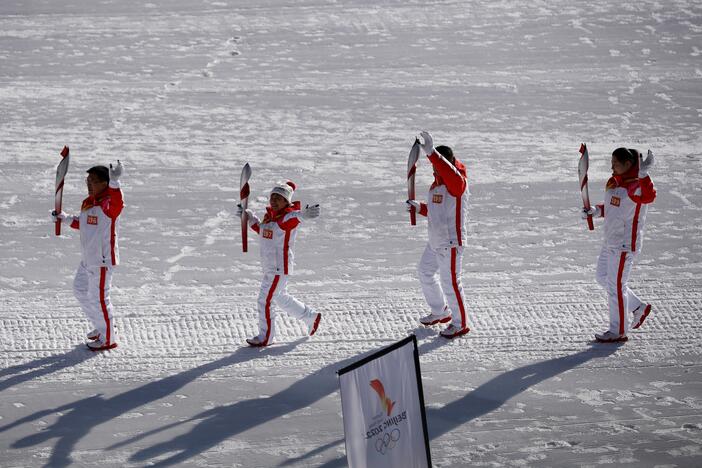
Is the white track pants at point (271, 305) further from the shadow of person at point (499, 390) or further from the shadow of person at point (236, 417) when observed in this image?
the shadow of person at point (499, 390)

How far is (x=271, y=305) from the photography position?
29.6ft

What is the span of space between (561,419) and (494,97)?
7.92 metres

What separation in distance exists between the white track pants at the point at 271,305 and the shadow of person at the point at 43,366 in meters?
1.30

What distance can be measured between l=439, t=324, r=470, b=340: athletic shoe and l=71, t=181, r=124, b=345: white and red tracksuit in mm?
2562

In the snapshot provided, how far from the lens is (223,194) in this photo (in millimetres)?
12445

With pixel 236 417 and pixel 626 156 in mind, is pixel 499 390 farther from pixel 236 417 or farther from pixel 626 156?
pixel 626 156

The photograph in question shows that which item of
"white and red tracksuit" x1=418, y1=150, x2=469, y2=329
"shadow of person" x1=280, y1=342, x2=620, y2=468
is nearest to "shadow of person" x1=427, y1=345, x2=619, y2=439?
"shadow of person" x1=280, y1=342, x2=620, y2=468

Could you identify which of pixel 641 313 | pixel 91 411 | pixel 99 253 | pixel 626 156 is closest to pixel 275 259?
pixel 99 253

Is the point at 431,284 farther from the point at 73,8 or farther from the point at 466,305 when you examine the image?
the point at 73,8

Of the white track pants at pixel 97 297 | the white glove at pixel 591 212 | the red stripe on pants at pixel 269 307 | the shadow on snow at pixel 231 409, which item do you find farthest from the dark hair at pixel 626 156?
the white track pants at pixel 97 297

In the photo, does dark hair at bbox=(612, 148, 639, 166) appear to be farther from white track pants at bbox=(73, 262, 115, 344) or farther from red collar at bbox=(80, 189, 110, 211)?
white track pants at bbox=(73, 262, 115, 344)

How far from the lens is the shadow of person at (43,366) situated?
8.42 meters

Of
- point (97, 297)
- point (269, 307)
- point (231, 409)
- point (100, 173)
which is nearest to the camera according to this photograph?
point (231, 409)

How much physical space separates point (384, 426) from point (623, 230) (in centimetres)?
362
